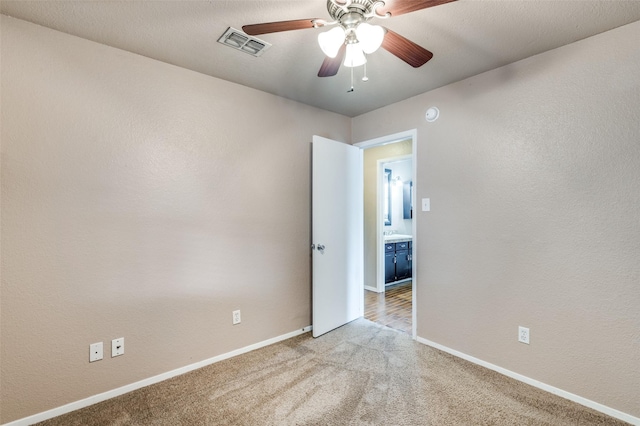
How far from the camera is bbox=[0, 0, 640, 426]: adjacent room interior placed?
1.78m

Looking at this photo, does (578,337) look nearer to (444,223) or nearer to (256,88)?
(444,223)

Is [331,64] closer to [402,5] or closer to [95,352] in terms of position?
[402,5]

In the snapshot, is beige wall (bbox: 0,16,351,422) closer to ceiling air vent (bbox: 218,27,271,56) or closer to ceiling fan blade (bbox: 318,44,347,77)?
Result: ceiling air vent (bbox: 218,27,271,56)

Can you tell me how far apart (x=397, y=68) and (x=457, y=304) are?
203 cm

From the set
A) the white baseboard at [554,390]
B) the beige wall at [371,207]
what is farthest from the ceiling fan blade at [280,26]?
the beige wall at [371,207]

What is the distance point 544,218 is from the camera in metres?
2.11

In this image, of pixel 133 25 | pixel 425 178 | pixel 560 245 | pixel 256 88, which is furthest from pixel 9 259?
pixel 560 245

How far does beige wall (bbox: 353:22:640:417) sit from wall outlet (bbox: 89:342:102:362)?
2586 millimetres

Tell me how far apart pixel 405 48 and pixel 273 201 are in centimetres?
176

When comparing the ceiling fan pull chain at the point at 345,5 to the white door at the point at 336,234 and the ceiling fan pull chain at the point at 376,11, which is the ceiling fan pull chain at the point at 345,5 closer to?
the ceiling fan pull chain at the point at 376,11

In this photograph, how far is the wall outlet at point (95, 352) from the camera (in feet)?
6.44

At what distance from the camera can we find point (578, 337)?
1967 mm

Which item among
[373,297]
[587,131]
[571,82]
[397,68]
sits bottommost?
[373,297]

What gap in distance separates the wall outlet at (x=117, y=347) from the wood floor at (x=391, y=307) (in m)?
2.43
